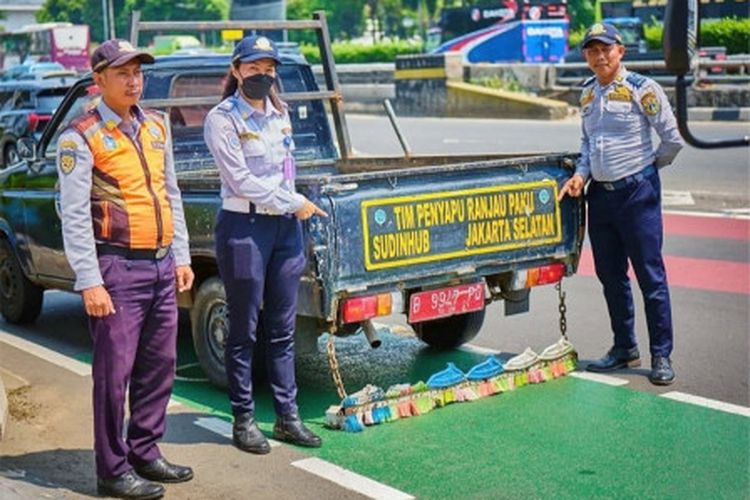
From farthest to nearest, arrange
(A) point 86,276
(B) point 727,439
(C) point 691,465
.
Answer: (B) point 727,439 → (C) point 691,465 → (A) point 86,276

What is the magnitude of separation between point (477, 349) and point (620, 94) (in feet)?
6.83

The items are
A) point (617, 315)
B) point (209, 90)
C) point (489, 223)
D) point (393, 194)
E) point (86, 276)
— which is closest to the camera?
point (86, 276)

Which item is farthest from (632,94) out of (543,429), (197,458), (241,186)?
(197,458)

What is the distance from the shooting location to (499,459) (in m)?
6.08

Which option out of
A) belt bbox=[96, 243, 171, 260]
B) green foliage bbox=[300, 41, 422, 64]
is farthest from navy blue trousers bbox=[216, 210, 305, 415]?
green foliage bbox=[300, 41, 422, 64]

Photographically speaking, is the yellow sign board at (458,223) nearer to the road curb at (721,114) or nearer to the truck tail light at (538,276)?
the truck tail light at (538,276)

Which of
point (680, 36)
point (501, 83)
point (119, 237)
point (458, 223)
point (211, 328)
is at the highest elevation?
point (680, 36)

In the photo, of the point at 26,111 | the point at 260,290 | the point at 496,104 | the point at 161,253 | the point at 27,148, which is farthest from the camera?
the point at 496,104

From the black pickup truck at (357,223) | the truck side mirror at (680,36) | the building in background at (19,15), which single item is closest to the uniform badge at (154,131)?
the black pickup truck at (357,223)

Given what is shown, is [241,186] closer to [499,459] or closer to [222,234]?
[222,234]

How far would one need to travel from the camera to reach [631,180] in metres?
7.36

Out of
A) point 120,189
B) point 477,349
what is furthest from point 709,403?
point 120,189

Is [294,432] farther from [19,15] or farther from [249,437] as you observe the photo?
[19,15]

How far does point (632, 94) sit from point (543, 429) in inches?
81.0
